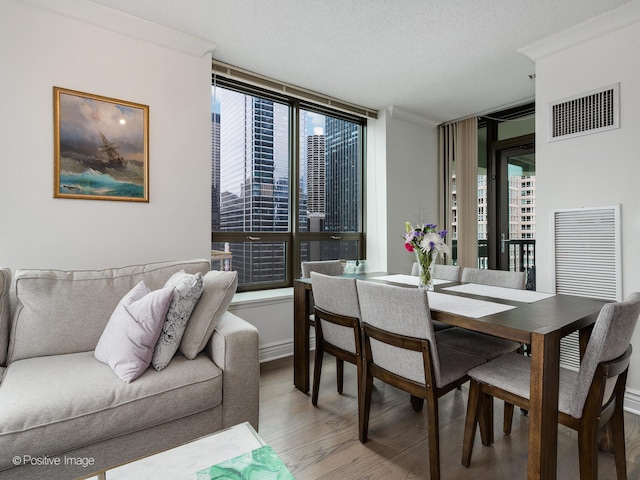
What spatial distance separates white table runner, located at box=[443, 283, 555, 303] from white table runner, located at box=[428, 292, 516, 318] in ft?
0.63

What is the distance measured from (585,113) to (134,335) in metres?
3.22

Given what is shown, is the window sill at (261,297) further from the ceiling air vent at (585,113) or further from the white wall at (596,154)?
the ceiling air vent at (585,113)

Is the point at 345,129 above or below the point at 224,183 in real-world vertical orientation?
above

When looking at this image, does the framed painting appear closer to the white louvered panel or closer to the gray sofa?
the gray sofa

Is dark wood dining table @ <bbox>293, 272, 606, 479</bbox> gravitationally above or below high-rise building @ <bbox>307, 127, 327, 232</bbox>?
below

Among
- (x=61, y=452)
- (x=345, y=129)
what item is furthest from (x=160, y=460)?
(x=345, y=129)

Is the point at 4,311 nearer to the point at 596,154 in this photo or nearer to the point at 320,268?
the point at 320,268

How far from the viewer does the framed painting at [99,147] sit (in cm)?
211

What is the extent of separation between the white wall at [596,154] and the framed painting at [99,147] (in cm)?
304

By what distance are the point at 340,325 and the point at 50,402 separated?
139 cm

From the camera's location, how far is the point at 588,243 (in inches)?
94.1

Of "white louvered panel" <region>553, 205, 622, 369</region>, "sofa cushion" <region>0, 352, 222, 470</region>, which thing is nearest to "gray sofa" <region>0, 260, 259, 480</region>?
"sofa cushion" <region>0, 352, 222, 470</region>

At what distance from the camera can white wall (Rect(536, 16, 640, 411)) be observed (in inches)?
86.4

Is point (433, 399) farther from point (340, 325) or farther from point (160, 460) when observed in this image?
point (160, 460)
